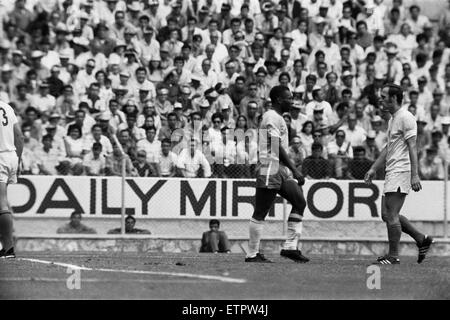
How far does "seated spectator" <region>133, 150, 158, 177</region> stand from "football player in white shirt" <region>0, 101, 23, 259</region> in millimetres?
7374

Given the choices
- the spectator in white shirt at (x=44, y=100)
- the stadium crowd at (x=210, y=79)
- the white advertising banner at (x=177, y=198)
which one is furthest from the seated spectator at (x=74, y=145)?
the spectator in white shirt at (x=44, y=100)

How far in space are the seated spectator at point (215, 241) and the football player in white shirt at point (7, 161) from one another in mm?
6816

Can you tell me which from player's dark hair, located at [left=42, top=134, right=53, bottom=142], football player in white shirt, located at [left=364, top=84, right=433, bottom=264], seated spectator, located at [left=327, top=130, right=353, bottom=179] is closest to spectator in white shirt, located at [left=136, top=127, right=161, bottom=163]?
player's dark hair, located at [left=42, top=134, right=53, bottom=142]

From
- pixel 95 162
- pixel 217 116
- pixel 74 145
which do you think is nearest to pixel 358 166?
pixel 217 116

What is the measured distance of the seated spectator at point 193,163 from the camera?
73.0 feet

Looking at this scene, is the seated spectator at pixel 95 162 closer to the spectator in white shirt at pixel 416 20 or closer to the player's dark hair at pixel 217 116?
the player's dark hair at pixel 217 116

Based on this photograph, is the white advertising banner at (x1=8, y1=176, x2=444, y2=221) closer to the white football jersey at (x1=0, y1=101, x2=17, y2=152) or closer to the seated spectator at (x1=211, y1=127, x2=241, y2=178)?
the seated spectator at (x1=211, y1=127, x2=241, y2=178)

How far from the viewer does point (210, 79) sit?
25141mm

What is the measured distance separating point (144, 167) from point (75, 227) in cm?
165

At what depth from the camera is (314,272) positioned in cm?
1362

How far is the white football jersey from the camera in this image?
14.8 meters

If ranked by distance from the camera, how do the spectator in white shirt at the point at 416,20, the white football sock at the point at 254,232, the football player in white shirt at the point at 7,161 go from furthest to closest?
the spectator in white shirt at the point at 416,20 < the white football sock at the point at 254,232 < the football player in white shirt at the point at 7,161

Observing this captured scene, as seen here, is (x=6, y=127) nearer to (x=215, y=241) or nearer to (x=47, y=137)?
(x=215, y=241)
